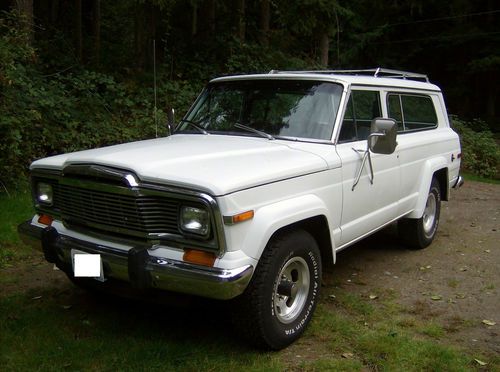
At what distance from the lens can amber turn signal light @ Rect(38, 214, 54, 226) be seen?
3922 mm

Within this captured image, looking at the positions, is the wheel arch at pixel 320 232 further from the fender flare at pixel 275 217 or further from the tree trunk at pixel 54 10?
the tree trunk at pixel 54 10

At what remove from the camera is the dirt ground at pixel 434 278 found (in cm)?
426

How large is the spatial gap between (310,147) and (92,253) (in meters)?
1.84

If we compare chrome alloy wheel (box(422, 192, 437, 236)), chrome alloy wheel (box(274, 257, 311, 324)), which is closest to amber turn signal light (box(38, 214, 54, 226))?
chrome alloy wheel (box(274, 257, 311, 324))

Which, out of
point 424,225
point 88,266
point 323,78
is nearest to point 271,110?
point 323,78

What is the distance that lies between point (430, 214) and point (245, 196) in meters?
4.01

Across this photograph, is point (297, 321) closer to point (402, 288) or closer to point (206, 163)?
point (206, 163)

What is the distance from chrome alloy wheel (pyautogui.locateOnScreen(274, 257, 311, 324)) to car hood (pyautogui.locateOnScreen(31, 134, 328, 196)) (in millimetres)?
660

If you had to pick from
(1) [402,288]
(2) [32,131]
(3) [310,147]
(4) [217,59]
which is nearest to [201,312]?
(3) [310,147]

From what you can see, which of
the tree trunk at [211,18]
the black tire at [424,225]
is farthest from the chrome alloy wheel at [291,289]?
the tree trunk at [211,18]

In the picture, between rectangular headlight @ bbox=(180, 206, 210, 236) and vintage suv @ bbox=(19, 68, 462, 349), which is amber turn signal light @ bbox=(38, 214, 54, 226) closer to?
vintage suv @ bbox=(19, 68, 462, 349)

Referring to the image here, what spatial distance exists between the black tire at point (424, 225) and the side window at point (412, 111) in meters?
0.74

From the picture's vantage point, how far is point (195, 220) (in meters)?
3.12

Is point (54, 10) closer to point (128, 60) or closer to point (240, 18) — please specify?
point (128, 60)
